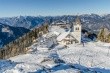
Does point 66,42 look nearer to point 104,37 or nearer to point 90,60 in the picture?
point 104,37

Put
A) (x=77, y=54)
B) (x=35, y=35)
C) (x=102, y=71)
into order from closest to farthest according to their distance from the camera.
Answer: (x=102, y=71)
(x=77, y=54)
(x=35, y=35)

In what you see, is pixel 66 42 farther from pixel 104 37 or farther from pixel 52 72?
pixel 52 72

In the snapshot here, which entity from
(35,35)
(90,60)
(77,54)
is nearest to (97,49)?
(77,54)

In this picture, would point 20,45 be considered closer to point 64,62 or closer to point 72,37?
point 72,37

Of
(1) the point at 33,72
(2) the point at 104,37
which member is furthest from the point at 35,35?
(1) the point at 33,72

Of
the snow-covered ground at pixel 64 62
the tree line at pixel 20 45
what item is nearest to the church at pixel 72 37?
the snow-covered ground at pixel 64 62

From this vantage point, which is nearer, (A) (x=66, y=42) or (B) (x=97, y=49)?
(B) (x=97, y=49)

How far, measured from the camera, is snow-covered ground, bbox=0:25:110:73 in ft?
195

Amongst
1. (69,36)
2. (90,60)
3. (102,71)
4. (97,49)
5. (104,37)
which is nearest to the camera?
(102,71)

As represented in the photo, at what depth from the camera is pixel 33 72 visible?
187 feet

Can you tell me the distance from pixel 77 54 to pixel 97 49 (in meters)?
14.4

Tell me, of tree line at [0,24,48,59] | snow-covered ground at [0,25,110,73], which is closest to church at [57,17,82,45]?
snow-covered ground at [0,25,110,73]

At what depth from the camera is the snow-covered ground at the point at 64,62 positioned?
59450 mm

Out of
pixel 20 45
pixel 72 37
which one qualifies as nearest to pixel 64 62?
pixel 72 37
